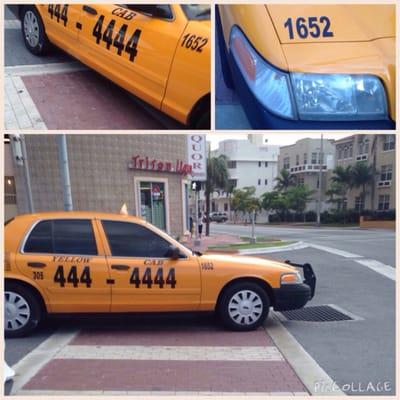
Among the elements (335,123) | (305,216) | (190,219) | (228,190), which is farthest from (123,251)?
(305,216)

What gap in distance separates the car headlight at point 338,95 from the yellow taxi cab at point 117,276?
1.97 metres

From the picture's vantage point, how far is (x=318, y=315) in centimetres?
505

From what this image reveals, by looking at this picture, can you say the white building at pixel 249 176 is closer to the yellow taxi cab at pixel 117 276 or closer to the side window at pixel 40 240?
the yellow taxi cab at pixel 117 276

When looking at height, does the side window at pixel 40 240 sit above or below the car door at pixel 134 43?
below

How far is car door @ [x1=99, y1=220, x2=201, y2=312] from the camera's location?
4.09m

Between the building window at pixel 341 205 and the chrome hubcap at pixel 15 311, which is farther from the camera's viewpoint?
the building window at pixel 341 205

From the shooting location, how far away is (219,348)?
384cm

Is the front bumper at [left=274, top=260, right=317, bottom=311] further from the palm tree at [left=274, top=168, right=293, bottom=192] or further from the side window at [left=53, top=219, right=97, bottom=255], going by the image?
the palm tree at [left=274, top=168, right=293, bottom=192]

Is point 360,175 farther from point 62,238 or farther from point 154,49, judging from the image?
point 62,238

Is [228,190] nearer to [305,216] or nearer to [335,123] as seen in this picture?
[305,216]

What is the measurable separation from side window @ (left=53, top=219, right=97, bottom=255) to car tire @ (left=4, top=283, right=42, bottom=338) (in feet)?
1.88

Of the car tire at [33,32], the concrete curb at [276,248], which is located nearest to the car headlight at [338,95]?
the car tire at [33,32]

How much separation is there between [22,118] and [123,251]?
1843mm

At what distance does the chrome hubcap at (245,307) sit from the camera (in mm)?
4277
